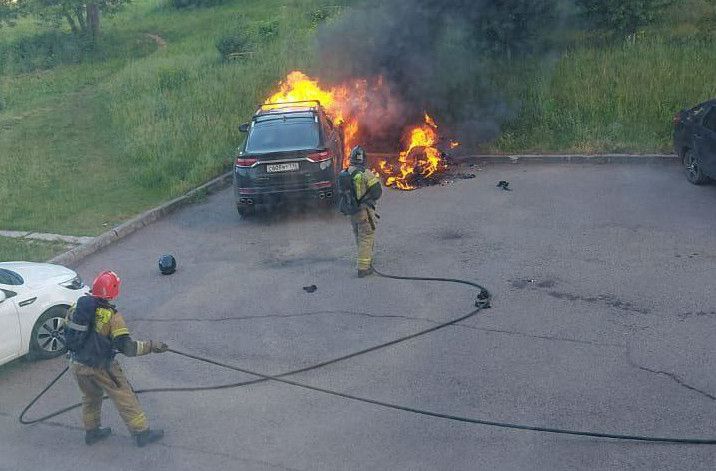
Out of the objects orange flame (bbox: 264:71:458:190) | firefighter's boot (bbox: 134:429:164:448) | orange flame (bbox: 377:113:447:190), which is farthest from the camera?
orange flame (bbox: 264:71:458:190)

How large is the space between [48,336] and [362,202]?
4.02 meters

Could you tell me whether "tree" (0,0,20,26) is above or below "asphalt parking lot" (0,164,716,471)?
above

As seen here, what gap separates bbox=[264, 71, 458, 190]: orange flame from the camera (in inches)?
567

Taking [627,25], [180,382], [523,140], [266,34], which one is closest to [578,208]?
[523,140]

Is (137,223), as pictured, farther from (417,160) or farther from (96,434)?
(96,434)

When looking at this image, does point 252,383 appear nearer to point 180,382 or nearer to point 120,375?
point 180,382

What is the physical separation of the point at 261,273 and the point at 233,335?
80.6 inches

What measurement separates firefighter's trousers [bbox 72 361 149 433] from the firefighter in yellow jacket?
4.07 meters

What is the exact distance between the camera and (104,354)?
5.68m

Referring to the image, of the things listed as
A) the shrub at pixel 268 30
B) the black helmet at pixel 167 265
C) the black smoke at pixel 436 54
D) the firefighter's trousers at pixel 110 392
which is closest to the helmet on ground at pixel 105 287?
the firefighter's trousers at pixel 110 392

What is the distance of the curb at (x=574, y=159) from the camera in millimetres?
14195

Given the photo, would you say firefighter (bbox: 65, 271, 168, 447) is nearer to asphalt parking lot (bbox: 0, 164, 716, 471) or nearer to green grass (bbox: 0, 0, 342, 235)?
asphalt parking lot (bbox: 0, 164, 716, 471)

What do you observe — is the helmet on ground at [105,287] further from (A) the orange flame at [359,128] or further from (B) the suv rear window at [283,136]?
(A) the orange flame at [359,128]

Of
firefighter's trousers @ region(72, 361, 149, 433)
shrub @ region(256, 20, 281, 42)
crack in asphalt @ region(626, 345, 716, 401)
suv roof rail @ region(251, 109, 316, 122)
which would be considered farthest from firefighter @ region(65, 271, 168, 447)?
shrub @ region(256, 20, 281, 42)
